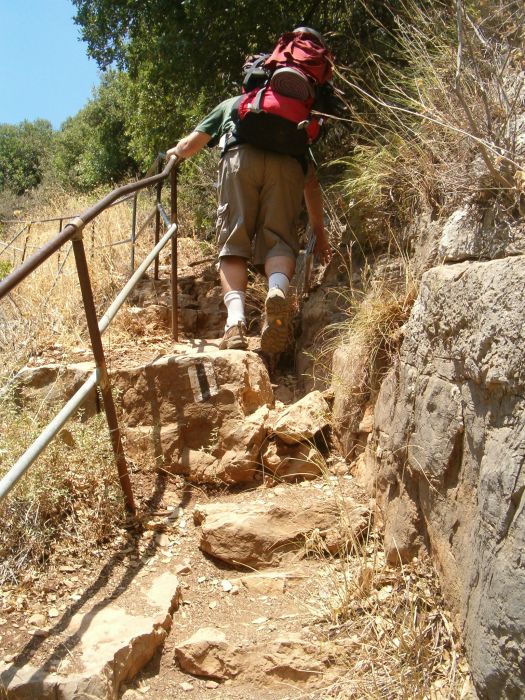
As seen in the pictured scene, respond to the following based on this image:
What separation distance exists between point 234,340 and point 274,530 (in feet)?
3.95

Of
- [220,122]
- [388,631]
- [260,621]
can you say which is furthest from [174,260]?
[388,631]

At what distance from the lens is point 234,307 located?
4254mm

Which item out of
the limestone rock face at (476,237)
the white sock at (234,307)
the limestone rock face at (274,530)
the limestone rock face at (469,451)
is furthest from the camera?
the white sock at (234,307)

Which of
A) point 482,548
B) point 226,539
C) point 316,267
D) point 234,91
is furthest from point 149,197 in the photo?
point 482,548

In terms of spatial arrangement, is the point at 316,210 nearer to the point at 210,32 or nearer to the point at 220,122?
the point at 220,122

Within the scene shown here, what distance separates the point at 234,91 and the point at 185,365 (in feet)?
10.0

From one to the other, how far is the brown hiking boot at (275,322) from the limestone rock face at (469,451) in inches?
34.4

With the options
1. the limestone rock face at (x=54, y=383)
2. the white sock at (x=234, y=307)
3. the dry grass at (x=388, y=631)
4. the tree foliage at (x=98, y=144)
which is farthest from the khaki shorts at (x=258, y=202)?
the tree foliage at (x=98, y=144)

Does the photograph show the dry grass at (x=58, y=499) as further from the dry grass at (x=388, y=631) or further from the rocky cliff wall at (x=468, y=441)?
the rocky cliff wall at (x=468, y=441)

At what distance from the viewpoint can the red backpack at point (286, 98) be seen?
4137mm

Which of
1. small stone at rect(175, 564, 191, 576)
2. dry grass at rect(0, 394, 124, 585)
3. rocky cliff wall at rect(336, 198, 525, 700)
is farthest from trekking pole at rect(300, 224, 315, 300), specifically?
small stone at rect(175, 564, 191, 576)

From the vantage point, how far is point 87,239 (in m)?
7.03

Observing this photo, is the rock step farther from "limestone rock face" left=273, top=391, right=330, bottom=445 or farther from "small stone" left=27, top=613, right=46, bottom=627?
"limestone rock face" left=273, top=391, right=330, bottom=445

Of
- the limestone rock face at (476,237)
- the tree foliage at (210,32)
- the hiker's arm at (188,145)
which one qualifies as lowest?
the limestone rock face at (476,237)
